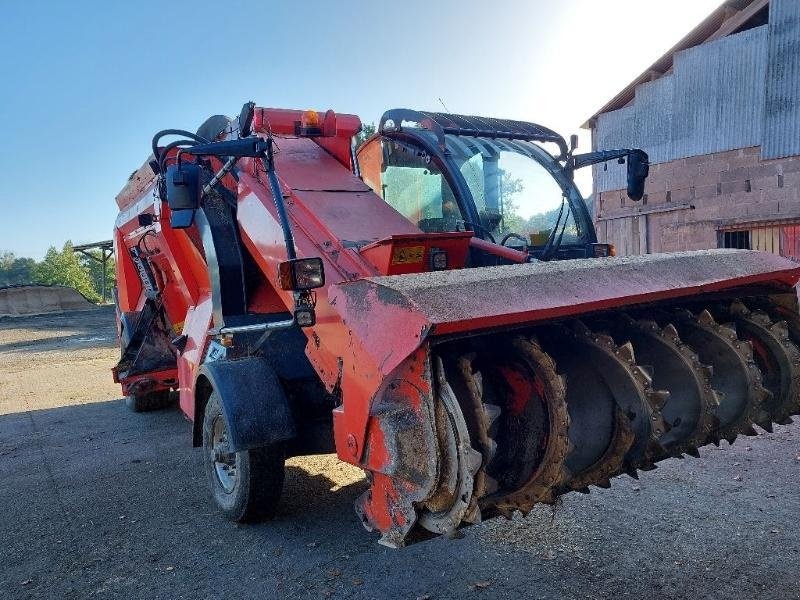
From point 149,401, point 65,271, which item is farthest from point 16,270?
point 149,401

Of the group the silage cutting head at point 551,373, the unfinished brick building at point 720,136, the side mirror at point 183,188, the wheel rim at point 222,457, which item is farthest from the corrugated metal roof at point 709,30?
the wheel rim at point 222,457

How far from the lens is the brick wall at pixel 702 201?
36.5ft

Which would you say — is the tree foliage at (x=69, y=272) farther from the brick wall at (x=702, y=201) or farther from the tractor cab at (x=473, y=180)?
the tractor cab at (x=473, y=180)

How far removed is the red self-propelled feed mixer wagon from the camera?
7.65 ft

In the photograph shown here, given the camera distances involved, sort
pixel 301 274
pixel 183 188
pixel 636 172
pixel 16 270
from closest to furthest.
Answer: pixel 301 274
pixel 183 188
pixel 636 172
pixel 16 270

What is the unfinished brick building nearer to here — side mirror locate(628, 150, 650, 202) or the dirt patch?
side mirror locate(628, 150, 650, 202)

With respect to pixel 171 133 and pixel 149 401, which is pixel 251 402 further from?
pixel 149 401

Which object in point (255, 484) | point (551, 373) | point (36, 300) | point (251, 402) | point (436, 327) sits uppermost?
point (436, 327)

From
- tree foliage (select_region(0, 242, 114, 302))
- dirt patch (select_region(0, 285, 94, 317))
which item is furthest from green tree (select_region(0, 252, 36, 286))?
dirt patch (select_region(0, 285, 94, 317))

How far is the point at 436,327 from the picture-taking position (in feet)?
6.97

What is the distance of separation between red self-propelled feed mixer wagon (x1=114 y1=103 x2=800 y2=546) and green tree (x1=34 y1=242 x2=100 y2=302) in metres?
63.8

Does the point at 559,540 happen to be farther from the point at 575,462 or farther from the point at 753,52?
the point at 753,52

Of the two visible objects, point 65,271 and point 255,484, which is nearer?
point 255,484

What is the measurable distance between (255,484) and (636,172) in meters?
3.66
